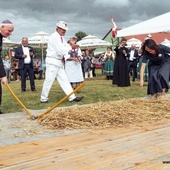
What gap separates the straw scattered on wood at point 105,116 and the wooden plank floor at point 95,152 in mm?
442

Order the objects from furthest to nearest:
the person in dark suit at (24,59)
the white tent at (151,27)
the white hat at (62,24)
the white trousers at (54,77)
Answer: the white tent at (151,27)
the person in dark suit at (24,59)
the white trousers at (54,77)
the white hat at (62,24)

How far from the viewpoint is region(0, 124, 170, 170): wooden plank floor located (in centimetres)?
300

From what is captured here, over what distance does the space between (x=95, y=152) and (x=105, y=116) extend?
171 cm

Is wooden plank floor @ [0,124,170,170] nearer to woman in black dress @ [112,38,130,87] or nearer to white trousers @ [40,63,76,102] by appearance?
white trousers @ [40,63,76,102]

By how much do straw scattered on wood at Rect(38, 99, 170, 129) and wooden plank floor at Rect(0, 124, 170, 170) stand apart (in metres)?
0.44

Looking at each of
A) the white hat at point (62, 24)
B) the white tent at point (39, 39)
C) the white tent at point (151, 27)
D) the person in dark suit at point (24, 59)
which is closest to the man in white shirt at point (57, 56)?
the white hat at point (62, 24)

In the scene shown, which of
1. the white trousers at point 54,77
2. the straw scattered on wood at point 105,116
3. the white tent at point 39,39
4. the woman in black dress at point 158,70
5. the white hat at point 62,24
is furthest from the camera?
the white tent at point 39,39

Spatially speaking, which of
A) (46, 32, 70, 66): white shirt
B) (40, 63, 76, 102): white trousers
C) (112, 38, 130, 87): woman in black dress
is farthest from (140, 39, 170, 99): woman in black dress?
(112, 38, 130, 87): woman in black dress

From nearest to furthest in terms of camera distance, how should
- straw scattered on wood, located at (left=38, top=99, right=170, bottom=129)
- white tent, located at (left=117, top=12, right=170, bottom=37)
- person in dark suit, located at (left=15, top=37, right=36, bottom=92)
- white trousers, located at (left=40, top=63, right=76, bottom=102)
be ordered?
straw scattered on wood, located at (left=38, top=99, right=170, bottom=129), white trousers, located at (left=40, top=63, right=76, bottom=102), person in dark suit, located at (left=15, top=37, right=36, bottom=92), white tent, located at (left=117, top=12, right=170, bottom=37)

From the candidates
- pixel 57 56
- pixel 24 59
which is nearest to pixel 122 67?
pixel 24 59

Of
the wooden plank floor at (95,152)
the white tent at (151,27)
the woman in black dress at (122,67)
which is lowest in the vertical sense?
the wooden plank floor at (95,152)

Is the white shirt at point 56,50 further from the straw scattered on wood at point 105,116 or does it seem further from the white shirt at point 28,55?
the white shirt at point 28,55

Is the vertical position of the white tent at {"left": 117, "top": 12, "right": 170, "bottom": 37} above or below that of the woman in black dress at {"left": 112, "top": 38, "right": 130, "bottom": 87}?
above

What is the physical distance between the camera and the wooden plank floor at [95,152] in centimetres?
300
